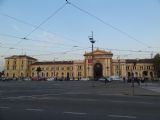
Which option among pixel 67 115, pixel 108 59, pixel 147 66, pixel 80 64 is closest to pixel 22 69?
pixel 80 64

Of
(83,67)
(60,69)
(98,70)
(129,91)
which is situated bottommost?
(129,91)

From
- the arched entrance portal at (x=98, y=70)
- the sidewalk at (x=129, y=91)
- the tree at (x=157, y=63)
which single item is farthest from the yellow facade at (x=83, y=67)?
the sidewalk at (x=129, y=91)

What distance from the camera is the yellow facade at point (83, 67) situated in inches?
6722

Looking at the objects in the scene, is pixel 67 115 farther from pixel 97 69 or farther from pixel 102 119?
pixel 97 69

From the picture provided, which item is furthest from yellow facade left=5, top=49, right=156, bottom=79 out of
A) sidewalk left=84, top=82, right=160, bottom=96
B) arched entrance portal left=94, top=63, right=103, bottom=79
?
sidewalk left=84, top=82, right=160, bottom=96

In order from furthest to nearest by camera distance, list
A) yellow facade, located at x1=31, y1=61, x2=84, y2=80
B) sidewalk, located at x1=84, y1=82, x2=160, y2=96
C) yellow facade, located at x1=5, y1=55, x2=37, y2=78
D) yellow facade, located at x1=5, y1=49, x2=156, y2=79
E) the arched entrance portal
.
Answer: yellow facade, located at x1=31, y1=61, x2=84, y2=80
yellow facade, located at x1=5, y1=55, x2=37, y2=78
the arched entrance portal
yellow facade, located at x1=5, y1=49, x2=156, y2=79
sidewalk, located at x1=84, y1=82, x2=160, y2=96

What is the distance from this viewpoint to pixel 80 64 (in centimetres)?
18100

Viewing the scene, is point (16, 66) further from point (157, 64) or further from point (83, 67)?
point (157, 64)

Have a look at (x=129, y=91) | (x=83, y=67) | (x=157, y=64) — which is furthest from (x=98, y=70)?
(x=129, y=91)

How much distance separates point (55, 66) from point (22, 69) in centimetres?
1901

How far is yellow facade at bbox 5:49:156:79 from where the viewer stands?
170750mm

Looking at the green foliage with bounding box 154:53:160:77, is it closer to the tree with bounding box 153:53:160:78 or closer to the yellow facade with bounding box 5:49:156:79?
the tree with bounding box 153:53:160:78

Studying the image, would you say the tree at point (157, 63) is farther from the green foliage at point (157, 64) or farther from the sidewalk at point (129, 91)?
the sidewalk at point (129, 91)

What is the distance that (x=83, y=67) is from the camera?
178250 mm
